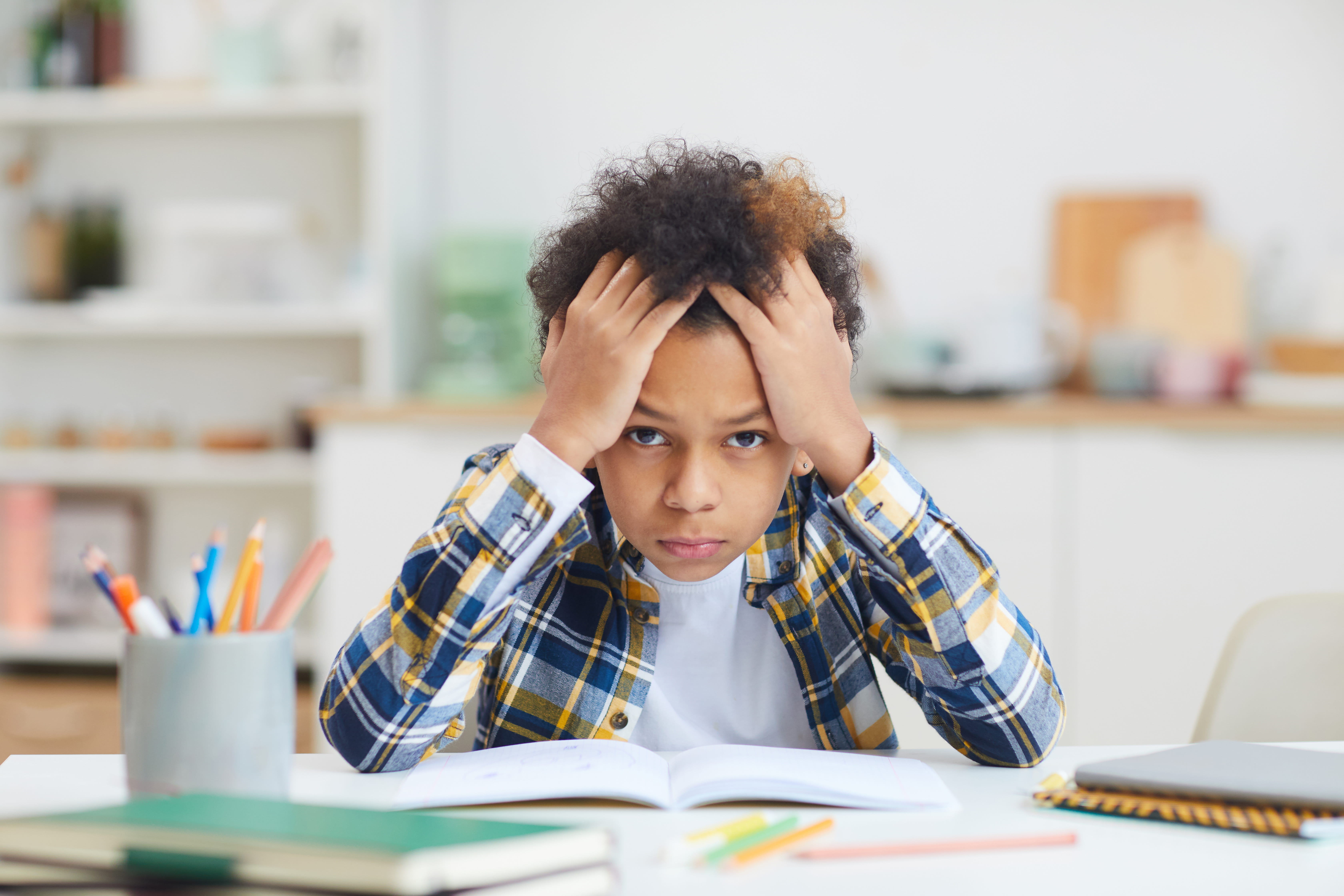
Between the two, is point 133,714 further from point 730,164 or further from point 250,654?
point 730,164

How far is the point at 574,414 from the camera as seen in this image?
811 millimetres

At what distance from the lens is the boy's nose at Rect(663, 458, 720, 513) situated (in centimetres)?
79

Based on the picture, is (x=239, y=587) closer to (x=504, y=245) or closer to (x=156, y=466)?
(x=504, y=245)

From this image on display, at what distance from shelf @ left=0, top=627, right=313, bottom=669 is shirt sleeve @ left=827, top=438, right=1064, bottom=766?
1.86 m

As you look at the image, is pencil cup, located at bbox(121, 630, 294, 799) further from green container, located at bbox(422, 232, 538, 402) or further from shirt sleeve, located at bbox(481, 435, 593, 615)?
green container, located at bbox(422, 232, 538, 402)

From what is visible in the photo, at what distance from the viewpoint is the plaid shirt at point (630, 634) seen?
32.0 inches

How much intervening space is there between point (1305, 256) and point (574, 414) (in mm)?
2146

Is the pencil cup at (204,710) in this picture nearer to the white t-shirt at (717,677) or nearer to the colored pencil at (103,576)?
the colored pencil at (103,576)

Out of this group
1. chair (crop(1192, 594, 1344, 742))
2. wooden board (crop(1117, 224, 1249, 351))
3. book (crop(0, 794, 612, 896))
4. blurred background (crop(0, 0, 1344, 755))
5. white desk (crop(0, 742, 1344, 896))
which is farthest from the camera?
wooden board (crop(1117, 224, 1249, 351))

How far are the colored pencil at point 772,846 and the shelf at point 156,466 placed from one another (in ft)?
6.63

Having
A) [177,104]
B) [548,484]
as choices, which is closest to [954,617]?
[548,484]

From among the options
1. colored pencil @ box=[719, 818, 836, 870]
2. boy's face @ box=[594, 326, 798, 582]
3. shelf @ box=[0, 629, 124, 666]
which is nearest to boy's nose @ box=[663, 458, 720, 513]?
boy's face @ box=[594, 326, 798, 582]

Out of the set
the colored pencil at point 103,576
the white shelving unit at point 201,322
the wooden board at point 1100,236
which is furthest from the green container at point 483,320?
the colored pencil at point 103,576

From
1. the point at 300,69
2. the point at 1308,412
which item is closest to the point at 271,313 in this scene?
the point at 300,69
